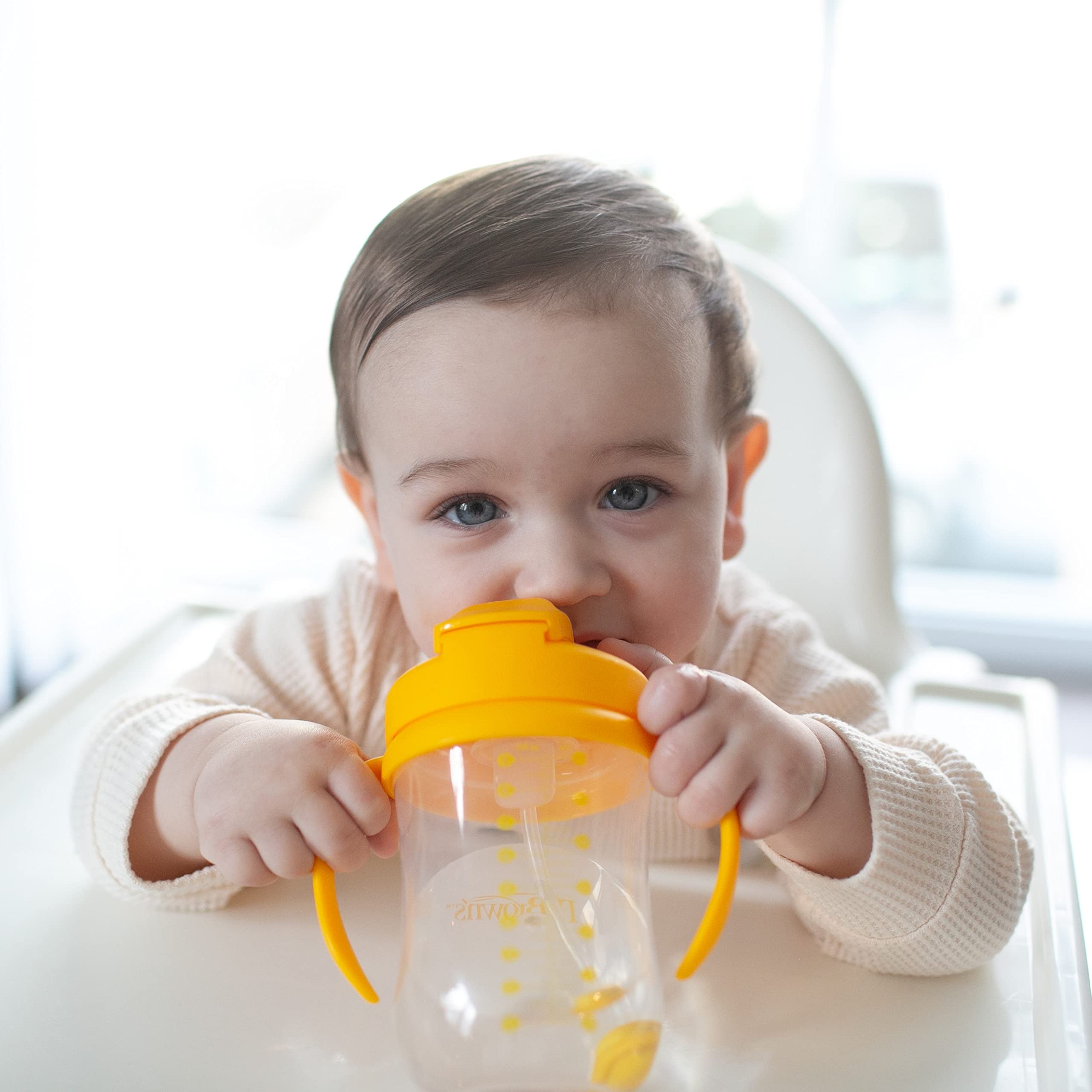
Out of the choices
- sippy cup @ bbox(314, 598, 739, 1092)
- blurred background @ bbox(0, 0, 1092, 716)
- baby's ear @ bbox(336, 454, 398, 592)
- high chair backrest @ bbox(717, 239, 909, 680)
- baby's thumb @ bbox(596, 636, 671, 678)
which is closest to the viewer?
sippy cup @ bbox(314, 598, 739, 1092)

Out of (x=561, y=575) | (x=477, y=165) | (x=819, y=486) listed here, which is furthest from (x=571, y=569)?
(x=477, y=165)

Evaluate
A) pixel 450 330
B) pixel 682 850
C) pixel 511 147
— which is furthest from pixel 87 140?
pixel 682 850

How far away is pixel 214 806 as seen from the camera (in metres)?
0.61

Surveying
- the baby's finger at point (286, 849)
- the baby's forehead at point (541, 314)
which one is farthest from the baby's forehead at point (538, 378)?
the baby's finger at point (286, 849)

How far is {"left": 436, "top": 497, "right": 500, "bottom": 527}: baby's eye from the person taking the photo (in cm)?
66

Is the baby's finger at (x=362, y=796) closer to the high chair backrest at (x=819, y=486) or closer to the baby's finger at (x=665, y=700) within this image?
the baby's finger at (x=665, y=700)

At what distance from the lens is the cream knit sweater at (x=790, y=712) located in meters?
0.61

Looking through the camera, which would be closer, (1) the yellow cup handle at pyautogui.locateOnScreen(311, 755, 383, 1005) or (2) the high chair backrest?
(1) the yellow cup handle at pyautogui.locateOnScreen(311, 755, 383, 1005)

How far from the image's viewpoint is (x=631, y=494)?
0.67 metres

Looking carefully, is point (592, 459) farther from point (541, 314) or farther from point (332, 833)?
point (332, 833)

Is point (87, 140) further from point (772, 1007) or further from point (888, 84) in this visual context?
point (772, 1007)

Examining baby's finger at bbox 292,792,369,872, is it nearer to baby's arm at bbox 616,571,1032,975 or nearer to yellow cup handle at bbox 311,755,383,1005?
yellow cup handle at bbox 311,755,383,1005

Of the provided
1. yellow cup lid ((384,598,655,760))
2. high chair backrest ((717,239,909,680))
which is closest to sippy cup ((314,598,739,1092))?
yellow cup lid ((384,598,655,760))

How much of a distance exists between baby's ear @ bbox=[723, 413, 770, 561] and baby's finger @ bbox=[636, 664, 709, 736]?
0.95ft
